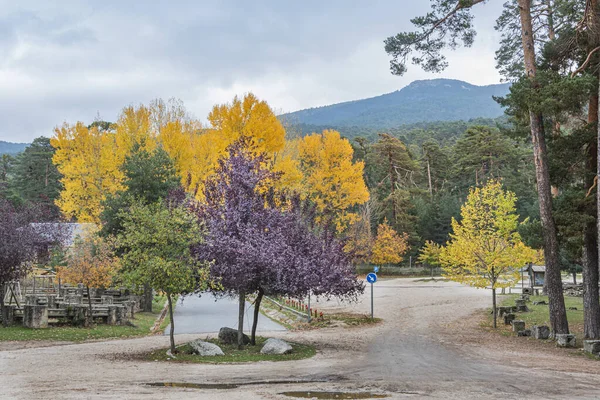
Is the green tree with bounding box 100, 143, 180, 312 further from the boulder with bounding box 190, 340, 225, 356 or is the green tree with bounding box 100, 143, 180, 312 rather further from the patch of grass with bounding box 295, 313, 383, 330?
the boulder with bounding box 190, 340, 225, 356

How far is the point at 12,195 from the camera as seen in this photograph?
55938mm

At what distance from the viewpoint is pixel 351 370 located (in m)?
13.5

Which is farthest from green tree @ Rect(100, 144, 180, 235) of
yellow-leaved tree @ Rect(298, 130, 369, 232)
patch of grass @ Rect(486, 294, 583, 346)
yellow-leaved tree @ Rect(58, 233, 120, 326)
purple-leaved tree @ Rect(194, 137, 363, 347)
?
patch of grass @ Rect(486, 294, 583, 346)

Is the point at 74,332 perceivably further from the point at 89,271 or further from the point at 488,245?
the point at 488,245

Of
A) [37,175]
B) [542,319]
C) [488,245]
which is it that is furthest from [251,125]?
[37,175]

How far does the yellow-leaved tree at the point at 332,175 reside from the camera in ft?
138

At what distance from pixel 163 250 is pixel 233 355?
149 inches

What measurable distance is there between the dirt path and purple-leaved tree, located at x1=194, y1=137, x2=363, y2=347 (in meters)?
2.52

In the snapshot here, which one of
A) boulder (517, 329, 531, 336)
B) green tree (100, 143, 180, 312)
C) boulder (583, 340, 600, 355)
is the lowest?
boulder (517, 329, 531, 336)

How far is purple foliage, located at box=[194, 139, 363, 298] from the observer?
16.1 meters

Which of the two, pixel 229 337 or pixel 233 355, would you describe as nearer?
pixel 233 355

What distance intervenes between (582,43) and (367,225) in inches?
1400

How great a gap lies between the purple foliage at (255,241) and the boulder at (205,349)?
6.01ft

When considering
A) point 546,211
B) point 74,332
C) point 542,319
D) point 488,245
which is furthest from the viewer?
point 542,319
